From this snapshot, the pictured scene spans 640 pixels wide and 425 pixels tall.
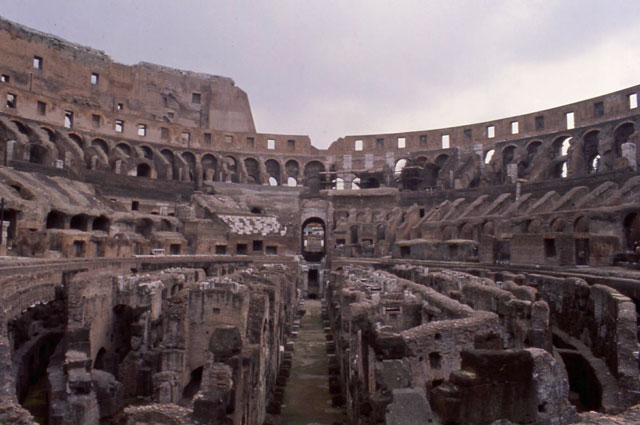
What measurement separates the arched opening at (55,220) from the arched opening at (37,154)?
12.0m

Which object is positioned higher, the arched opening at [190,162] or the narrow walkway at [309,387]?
the arched opening at [190,162]

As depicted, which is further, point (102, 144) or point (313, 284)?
point (102, 144)

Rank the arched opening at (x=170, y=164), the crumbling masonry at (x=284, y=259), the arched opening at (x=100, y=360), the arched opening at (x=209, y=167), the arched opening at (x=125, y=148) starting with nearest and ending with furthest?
the crumbling masonry at (x=284, y=259), the arched opening at (x=100, y=360), the arched opening at (x=170, y=164), the arched opening at (x=125, y=148), the arched opening at (x=209, y=167)

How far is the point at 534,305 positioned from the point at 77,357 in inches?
392

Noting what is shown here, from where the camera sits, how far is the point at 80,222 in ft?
110

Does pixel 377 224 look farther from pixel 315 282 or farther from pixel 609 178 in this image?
pixel 609 178

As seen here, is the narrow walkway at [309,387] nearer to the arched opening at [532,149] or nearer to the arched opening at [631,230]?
the arched opening at [631,230]

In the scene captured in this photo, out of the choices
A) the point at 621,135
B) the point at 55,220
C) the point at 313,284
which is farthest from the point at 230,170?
the point at 621,135

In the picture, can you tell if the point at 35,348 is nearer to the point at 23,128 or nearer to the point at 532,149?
the point at 23,128

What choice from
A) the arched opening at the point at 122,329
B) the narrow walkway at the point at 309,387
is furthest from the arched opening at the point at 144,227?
the arched opening at the point at 122,329

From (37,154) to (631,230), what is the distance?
45968 millimetres

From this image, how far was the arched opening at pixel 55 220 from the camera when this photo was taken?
3131cm

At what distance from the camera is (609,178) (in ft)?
109

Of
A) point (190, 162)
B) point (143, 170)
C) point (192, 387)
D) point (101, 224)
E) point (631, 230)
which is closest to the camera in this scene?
point (192, 387)
